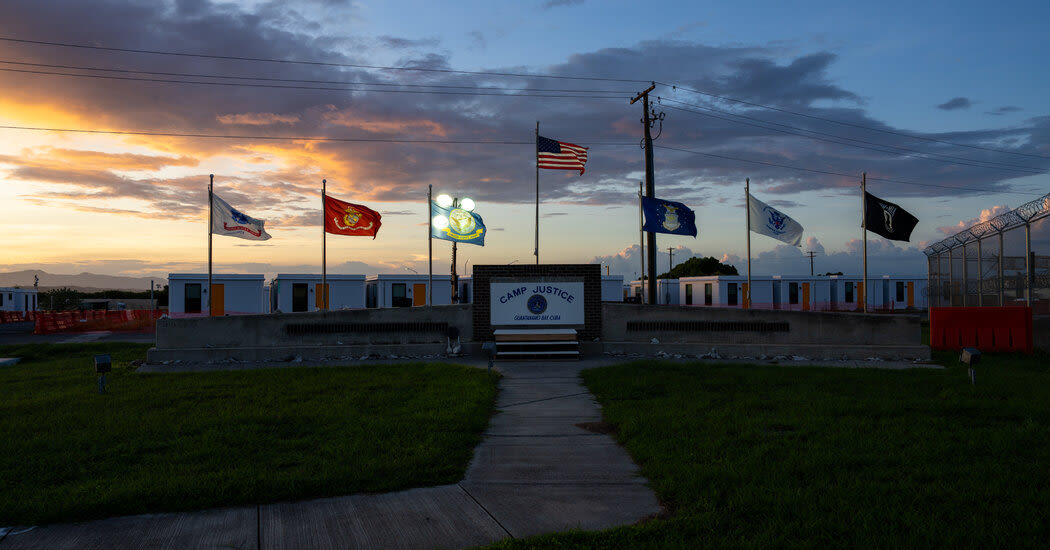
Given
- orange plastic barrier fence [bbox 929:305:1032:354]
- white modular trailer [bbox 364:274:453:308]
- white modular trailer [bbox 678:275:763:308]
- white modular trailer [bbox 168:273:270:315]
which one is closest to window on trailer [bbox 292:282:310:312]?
white modular trailer [bbox 168:273:270:315]

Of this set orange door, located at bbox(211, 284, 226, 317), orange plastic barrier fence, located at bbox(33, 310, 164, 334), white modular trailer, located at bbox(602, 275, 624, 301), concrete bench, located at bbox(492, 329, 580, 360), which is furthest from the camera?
white modular trailer, located at bbox(602, 275, 624, 301)

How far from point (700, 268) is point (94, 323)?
68.7 metres

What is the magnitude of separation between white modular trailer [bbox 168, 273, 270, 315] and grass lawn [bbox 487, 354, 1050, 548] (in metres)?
24.4

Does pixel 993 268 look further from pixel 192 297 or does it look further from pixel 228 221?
pixel 192 297

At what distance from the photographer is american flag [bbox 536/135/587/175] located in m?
22.6

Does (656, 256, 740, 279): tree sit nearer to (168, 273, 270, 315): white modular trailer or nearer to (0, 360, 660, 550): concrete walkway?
(168, 273, 270, 315): white modular trailer

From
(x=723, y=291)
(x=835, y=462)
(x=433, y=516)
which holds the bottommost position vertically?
(x=433, y=516)

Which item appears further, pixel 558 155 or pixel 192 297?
pixel 192 297

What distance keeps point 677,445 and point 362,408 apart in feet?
15.6

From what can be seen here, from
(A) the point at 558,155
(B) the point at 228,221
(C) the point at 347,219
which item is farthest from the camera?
(A) the point at 558,155

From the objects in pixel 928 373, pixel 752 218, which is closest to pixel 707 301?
pixel 752 218

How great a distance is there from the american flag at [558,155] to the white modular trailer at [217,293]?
16704 millimetres

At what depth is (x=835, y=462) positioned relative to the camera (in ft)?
22.3

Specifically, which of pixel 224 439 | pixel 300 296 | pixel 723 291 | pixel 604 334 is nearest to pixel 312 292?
pixel 300 296
